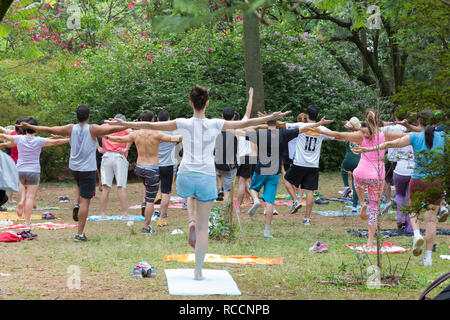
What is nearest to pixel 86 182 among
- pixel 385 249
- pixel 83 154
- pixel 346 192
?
pixel 83 154

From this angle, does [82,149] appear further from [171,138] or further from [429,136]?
[429,136]

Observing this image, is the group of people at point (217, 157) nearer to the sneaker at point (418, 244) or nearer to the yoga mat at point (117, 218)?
the sneaker at point (418, 244)

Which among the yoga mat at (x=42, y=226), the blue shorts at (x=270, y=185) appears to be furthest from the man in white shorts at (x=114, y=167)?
the blue shorts at (x=270, y=185)

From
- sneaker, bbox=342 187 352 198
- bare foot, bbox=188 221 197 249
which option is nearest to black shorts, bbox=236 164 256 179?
sneaker, bbox=342 187 352 198

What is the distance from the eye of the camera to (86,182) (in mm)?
9352

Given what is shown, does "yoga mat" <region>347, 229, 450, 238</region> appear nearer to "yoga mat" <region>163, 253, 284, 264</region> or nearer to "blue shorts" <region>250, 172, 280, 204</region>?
"blue shorts" <region>250, 172, 280, 204</region>

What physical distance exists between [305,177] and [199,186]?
5.54m

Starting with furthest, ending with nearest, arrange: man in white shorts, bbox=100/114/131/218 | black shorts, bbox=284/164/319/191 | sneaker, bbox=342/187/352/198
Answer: sneaker, bbox=342/187/352/198 < man in white shorts, bbox=100/114/131/218 < black shorts, bbox=284/164/319/191

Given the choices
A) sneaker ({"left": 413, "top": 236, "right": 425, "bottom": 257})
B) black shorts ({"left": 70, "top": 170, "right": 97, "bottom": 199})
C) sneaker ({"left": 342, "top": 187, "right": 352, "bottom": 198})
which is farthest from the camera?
sneaker ({"left": 342, "top": 187, "right": 352, "bottom": 198})

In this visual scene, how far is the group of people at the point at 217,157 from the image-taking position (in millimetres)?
6348

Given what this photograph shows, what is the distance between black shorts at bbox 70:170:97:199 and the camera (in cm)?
929

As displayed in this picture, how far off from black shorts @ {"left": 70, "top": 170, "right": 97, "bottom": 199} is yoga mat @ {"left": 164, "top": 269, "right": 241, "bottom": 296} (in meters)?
2.85

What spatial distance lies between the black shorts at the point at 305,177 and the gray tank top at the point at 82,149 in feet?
13.5

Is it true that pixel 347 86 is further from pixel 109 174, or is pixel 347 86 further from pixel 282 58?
pixel 109 174
